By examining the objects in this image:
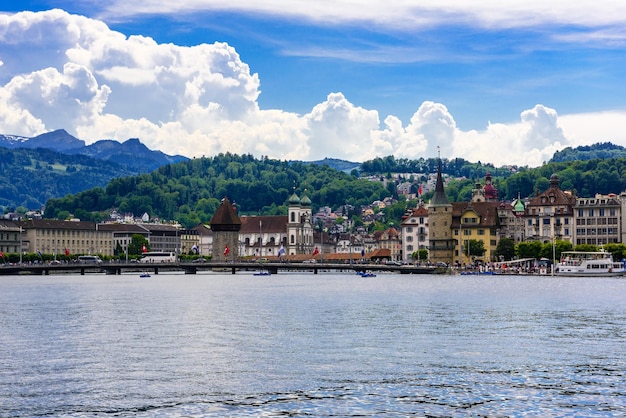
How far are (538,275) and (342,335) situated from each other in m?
101

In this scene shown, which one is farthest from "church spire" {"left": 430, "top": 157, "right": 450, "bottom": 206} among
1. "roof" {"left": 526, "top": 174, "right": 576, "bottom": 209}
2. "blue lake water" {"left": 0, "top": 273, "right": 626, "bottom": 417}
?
"blue lake water" {"left": 0, "top": 273, "right": 626, "bottom": 417}

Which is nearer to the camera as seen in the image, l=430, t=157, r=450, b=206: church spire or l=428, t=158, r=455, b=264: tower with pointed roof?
l=428, t=158, r=455, b=264: tower with pointed roof

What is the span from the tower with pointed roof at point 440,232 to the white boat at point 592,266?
35.4 m

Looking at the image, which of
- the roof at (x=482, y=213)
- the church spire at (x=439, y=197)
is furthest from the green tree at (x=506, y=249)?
the church spire at (x=439, y=197)

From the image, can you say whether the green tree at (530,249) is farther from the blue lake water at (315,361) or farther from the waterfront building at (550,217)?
the blue lake water at (315,361)

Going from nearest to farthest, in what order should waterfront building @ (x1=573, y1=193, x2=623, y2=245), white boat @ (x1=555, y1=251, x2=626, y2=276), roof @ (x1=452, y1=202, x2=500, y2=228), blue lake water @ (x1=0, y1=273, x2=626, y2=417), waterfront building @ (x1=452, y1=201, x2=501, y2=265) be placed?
blue lake water @ (x1=0, y1=273, x2=626, y2=417), white boat @ (x1=555, y1=251, x2=626, y2=276), waterfront building @ (x1=573, y1=193, x2=623, y2=245), waterfront building @ (x1=452, y1=201, x2=501, y2=265), roof @ (x1=452, y1=202, x2=500, y2=228)

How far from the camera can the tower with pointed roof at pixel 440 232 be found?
188 metres

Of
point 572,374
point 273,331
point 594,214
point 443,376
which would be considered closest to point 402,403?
point 443,376

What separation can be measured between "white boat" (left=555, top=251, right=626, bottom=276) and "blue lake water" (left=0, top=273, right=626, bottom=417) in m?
69.9

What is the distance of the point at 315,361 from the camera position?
4247 centimetres

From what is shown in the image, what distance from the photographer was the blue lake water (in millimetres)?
33156

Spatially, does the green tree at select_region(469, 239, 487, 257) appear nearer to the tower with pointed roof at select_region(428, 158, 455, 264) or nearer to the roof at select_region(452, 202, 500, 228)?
the roof at select_region(452, 202, 500, 228)

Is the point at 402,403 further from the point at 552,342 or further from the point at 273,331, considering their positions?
the point at 273,331

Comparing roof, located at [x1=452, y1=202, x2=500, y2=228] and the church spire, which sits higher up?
the church spire
